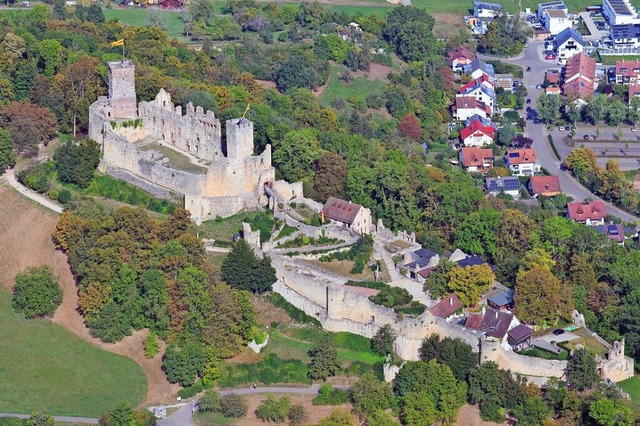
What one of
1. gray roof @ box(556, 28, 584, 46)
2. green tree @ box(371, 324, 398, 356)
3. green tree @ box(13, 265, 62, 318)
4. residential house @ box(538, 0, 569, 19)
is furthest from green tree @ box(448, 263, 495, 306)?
residential house @ box(538, 0, 569, 19)

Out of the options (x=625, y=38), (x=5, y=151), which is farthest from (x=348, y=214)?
(x=625, y=38)

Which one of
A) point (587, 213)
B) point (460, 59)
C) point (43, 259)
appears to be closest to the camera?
point (43, 259)

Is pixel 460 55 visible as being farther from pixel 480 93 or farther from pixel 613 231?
pixel 613 231

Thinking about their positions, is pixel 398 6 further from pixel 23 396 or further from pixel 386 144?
pixel 23 396

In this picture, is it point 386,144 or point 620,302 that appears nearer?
point 620,302

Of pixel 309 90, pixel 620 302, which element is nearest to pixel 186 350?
pixel 620 302

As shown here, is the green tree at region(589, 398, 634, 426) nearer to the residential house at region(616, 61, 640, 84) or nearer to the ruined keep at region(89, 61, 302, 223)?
the ruined keep at region(89, 61, 302, 223)
